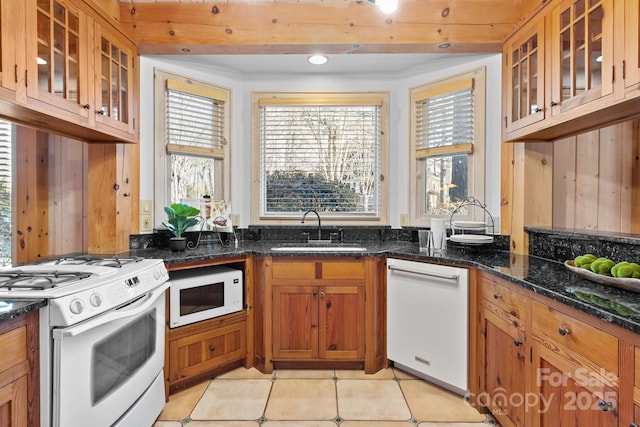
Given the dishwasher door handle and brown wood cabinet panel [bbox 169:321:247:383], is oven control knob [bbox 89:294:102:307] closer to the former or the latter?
brown wood cabinet panel [bbox 169:321:247:383]

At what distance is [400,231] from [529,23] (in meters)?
1.68

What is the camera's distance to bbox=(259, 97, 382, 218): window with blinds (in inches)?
118

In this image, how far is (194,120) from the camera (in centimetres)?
277

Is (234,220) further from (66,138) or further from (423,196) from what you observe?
(423,196)

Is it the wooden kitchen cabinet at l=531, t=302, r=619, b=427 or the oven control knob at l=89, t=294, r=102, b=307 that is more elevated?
the oven control knob at l=89, t=294, r=102, b=307

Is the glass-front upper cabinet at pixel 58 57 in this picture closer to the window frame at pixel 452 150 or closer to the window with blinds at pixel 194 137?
the window with blinds at pixel 194 137

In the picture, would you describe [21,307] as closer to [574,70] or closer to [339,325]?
[339,325]

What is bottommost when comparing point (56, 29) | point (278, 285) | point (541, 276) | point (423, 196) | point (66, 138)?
point (278, 285)

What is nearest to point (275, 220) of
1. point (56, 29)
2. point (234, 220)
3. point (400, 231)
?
point (234, 220)

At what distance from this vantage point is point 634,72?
1.28m

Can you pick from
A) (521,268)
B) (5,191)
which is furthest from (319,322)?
(5,191)

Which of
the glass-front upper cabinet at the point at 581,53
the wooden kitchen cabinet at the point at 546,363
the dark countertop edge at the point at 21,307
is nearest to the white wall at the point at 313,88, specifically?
the glass-front upper cabinet at the point at 581,53

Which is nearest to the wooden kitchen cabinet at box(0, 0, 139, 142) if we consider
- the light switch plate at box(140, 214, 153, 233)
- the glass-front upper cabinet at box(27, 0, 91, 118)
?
the glass-front upper cabinet at box(27, 0, 91, 118)

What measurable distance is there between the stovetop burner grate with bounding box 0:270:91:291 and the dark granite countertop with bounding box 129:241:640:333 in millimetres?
538
